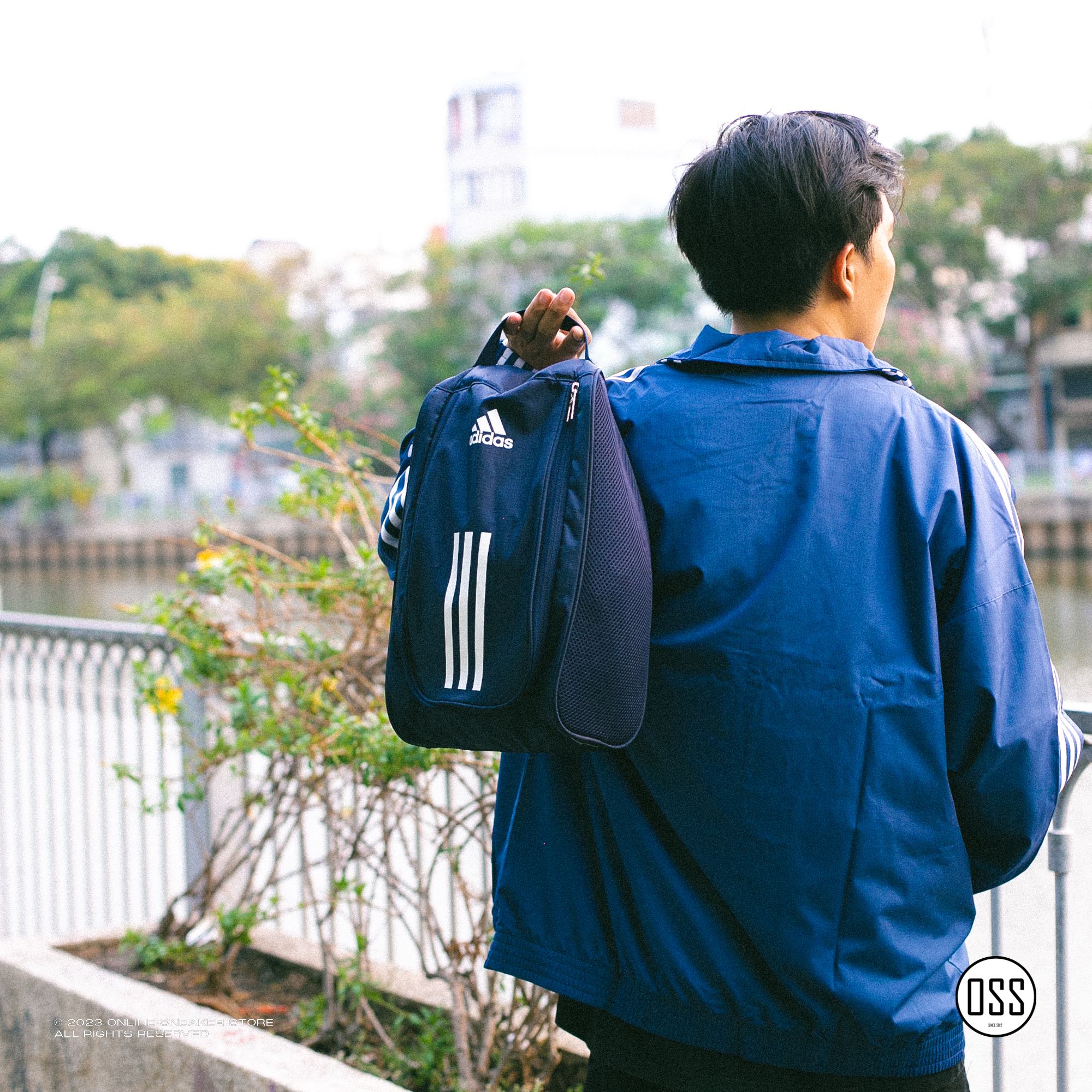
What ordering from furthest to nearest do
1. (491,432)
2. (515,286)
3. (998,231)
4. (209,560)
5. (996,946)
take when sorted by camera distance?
1. (515,286)
2. (998,231)
3. (209,560)
4. (996,946)
5. (491,432)

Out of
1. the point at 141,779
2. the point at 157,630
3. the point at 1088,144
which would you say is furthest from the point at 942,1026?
the point at 1088,144

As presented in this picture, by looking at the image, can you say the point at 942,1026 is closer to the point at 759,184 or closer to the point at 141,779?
the point at 759,184

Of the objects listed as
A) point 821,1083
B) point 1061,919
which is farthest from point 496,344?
point 1061,919

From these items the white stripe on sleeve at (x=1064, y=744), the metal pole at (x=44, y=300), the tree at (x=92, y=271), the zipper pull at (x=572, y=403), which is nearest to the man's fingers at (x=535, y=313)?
the zipper pull at (x=572, y=403)

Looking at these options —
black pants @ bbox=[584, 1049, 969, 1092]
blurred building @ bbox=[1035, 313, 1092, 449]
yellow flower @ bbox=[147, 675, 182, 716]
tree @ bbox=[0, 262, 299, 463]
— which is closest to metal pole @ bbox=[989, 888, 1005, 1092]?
black pants @ bbox=[584, 1049, 969, 1092]

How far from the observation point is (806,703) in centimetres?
107

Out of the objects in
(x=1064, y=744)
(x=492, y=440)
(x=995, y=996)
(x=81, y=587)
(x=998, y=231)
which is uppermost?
(x=998, y=231)

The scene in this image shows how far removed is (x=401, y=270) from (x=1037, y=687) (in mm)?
34147

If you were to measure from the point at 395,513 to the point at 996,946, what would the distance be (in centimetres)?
113

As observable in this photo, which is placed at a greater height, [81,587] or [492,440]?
[492,440]

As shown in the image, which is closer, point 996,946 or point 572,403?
point 572,403

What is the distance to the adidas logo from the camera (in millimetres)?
1156

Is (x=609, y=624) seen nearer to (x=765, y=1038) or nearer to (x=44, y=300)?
(x=765, y=1038)

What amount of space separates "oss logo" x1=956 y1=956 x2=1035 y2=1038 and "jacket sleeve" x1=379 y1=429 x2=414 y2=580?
706 mm
